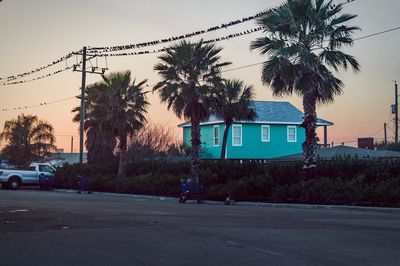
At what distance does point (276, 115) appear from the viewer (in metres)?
50.2

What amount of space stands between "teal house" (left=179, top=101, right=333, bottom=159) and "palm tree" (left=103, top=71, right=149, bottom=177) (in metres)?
9.94

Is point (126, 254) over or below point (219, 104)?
below

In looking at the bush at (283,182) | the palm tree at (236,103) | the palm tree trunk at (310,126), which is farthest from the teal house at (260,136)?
the palm tree trunk at (310,126)

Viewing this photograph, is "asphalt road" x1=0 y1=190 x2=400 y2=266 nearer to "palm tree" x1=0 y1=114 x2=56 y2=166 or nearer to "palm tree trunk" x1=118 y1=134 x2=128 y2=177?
"palm tree trunk" x1=118 y1=134 x2=128 y2=177

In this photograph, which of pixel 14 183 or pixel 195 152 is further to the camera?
pixel 14 183

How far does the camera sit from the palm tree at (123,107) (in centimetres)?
3794

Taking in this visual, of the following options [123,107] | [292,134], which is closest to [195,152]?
[123,107]

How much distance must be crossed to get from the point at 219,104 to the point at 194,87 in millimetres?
1917

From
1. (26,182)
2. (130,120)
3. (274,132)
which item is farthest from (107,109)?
(274,132)

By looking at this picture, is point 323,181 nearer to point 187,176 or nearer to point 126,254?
point 187,176

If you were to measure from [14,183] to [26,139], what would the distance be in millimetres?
22526

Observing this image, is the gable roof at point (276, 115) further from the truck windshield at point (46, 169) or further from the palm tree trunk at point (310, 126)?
the palm tree trunk at point (310, 126)

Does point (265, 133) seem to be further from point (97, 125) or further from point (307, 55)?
point (307, 55)

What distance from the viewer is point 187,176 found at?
32312 millimetres
